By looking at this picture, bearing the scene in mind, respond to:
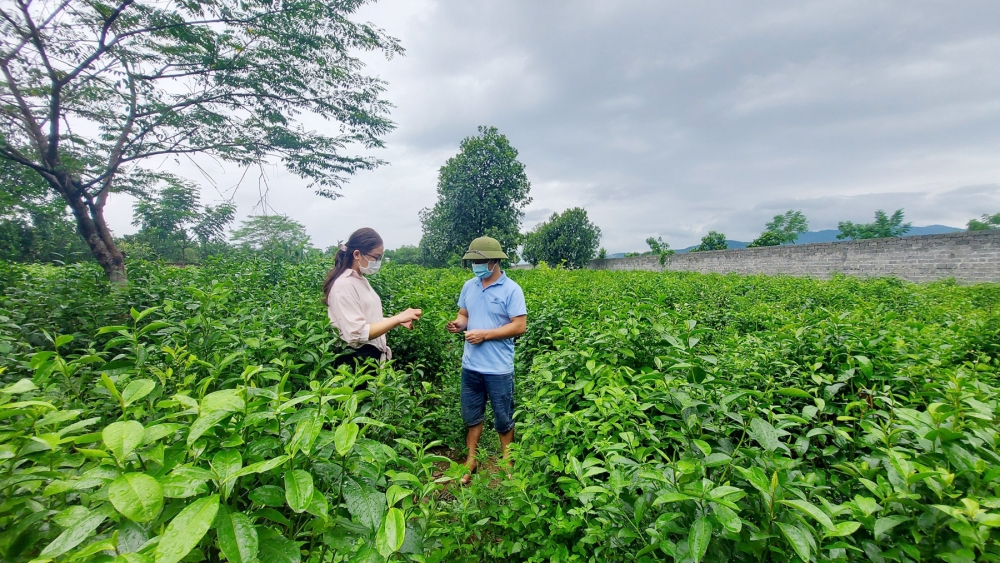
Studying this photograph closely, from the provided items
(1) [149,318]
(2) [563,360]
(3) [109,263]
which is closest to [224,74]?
(3) [109,263]

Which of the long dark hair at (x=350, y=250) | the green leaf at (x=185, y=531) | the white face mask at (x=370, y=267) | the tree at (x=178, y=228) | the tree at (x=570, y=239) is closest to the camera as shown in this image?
the green leaf at (x=185, y=531)

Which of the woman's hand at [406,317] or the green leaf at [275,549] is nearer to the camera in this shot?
the green leaf at [275,549]

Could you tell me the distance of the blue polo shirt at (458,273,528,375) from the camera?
3020 millimetres

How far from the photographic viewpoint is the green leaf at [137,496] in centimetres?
63

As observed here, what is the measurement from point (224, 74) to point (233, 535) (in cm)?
836

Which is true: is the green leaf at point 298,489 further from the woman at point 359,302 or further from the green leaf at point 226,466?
the woman at point 359,302

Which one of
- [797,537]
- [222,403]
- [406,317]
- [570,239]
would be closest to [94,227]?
[406,317]

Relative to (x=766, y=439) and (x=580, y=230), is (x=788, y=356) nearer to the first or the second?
(x=766, y=439)

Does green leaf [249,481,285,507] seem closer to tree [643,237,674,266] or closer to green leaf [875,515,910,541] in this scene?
green leaf [875,515,910,541]

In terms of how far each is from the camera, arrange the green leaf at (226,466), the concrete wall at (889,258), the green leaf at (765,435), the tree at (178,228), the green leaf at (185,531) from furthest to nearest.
Answer: the tree at (178,228), the concrete wall at (889,258), the green leaf at (765,435), the green leaf at (226,466), the green leaf at (185,531)

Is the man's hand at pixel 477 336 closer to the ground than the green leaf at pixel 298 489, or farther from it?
closer to the ground

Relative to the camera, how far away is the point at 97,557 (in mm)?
626

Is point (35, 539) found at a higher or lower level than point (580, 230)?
lower

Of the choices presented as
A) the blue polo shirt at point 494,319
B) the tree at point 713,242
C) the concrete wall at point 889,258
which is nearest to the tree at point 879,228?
the tree at point 713,242
